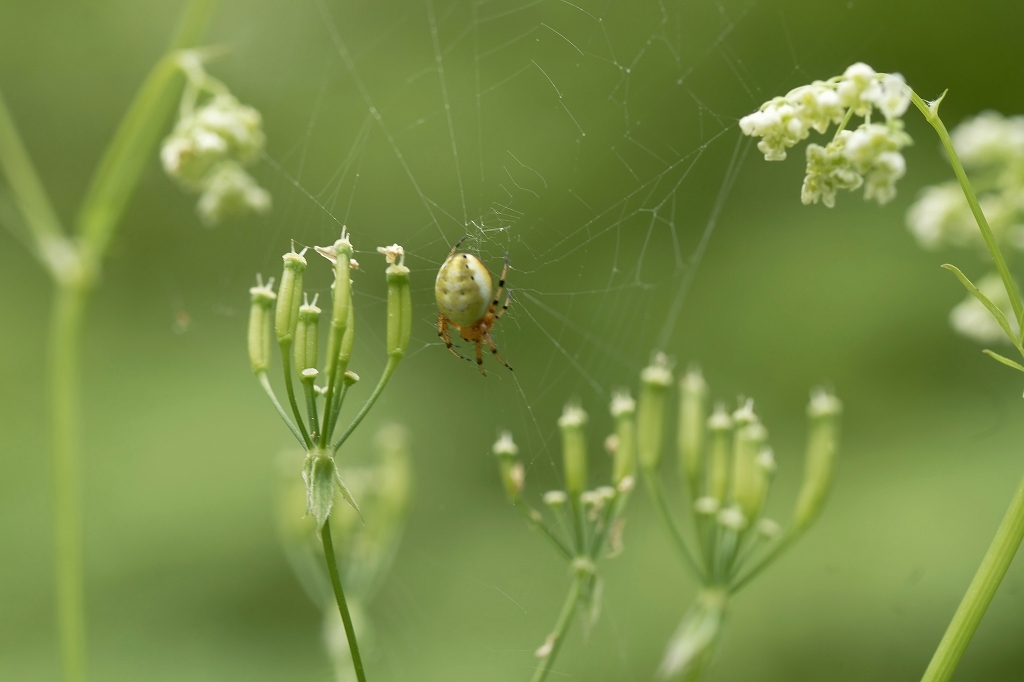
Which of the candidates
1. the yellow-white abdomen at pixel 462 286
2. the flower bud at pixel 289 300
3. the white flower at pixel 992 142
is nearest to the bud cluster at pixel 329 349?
the flower bud at pixel 289 300

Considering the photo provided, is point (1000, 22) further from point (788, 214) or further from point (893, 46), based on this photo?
point (788, 214)

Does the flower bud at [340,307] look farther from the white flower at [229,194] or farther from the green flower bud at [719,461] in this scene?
the white flower at [229,194]

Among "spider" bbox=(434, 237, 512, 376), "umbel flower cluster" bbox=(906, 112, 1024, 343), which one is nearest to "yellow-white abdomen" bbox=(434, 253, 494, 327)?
"spider" bbox=(434, 237, 512, 376)

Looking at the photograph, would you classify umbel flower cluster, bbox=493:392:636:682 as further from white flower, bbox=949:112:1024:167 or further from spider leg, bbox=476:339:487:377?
white flower, bbox=949:112:1024:167

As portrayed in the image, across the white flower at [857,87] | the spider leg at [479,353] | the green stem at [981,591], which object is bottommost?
the green stem at [981,591]

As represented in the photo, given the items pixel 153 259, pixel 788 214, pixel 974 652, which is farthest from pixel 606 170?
pixel 153 259

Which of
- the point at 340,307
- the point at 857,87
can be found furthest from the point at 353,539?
the point at 857,87
